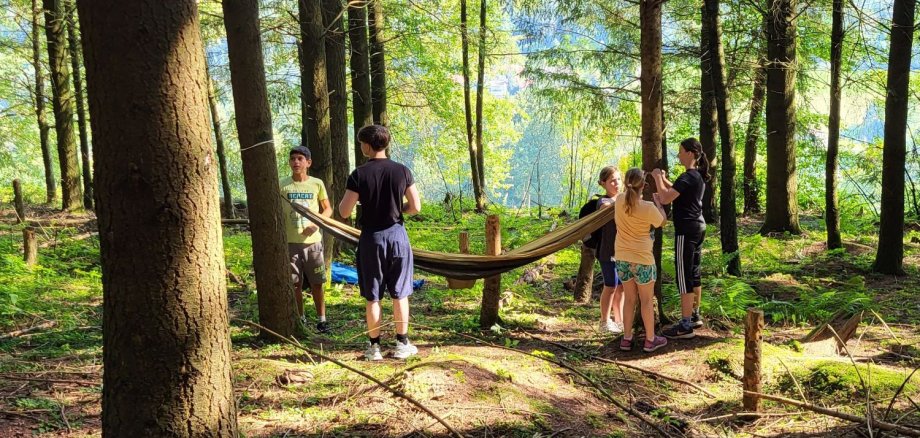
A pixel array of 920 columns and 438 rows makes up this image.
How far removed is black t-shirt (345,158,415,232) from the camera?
138 inches

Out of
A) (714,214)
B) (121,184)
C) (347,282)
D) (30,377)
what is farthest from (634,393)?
(714,214)

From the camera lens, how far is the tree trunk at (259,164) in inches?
142

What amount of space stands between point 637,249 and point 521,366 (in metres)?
1.14

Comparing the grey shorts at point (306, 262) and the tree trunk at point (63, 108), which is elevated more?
the tree trunk at point (63, 108)

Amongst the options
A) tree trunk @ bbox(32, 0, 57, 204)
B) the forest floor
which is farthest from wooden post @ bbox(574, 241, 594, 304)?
tree trunk @ bbox(32, 0, 57, 204)

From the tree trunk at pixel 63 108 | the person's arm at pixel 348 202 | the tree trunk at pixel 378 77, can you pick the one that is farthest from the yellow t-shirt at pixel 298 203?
the tree trunk at pixel 63 108

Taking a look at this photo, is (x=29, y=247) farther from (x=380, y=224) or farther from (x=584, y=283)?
(x=584, y=283)

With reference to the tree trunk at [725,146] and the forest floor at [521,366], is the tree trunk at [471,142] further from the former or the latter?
the tree trunk at [725,146]

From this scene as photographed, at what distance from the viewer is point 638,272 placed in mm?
3945

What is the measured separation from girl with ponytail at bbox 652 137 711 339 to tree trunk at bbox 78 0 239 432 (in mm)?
3275

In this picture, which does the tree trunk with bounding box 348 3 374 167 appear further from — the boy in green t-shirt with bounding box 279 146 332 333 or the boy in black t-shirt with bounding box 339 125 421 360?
the boy in black t-shirt with bounding box 339 125 421 360

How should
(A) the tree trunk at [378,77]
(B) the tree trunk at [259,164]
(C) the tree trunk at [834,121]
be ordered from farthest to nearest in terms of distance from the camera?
(A) the tree trunk at [378,77], (C) the tree trunk at [834,121], (B) the tree trunk at [259,164]

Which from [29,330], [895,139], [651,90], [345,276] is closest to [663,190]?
[651,90]

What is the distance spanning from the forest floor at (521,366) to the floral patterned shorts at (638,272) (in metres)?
0.56
